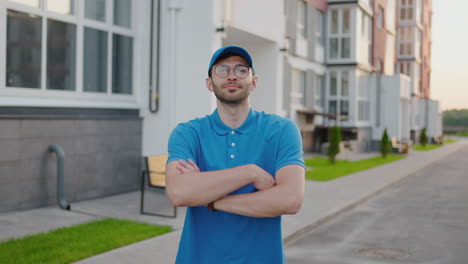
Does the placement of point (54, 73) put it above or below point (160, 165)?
above

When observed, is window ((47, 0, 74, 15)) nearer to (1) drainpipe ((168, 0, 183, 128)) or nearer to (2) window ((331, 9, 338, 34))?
(1) drainpipe ((168, 0, 183, 128))

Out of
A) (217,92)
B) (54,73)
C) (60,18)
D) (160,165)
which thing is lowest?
(160,165)

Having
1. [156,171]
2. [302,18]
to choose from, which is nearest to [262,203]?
[156,171]

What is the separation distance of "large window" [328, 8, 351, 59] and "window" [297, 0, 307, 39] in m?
3.10

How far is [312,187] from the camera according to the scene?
13.1 m

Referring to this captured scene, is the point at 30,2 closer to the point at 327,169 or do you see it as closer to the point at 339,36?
the point at 327,169

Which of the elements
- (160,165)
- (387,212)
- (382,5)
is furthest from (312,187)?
(382,5)

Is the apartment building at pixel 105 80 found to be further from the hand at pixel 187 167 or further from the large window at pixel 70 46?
the hand at pixel 187 167

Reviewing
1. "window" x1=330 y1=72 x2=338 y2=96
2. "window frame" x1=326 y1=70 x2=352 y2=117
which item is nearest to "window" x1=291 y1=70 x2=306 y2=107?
"window frame" x1=326 y1=70 x2=352 y2=117

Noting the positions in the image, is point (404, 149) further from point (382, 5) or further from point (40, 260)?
point (40, 260)

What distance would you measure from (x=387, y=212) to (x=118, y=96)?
228 inches

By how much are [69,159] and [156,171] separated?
1.63m

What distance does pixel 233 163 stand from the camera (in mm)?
2408

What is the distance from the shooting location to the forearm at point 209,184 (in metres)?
2.33
